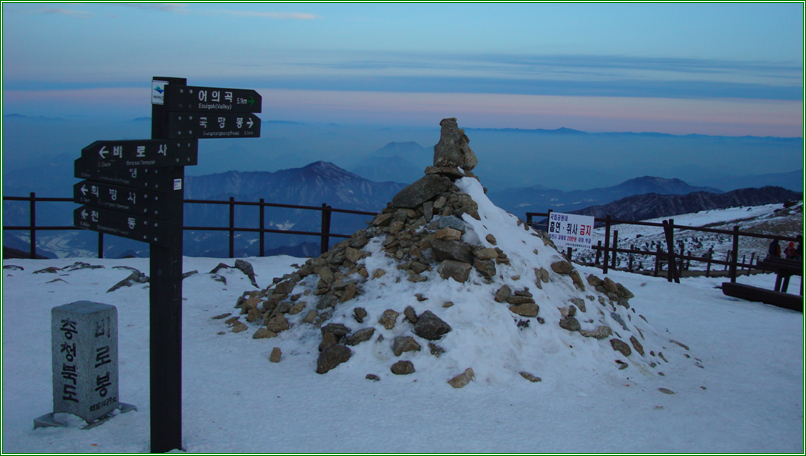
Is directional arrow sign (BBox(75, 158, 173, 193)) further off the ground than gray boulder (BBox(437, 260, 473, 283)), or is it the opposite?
directional arrow sign (BBox(75, 158, 173, 193))

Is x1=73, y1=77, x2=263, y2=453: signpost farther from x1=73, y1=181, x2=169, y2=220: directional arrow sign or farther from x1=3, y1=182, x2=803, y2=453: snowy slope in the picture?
x1=3, y1=182, x2=803, y2=453: snowy slope

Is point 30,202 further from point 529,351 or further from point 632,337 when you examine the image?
point 632,337

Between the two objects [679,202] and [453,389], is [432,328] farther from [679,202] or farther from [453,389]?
[679,202]

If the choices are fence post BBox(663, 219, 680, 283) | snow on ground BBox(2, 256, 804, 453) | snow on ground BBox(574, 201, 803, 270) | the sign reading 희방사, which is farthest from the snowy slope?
snow on ground BBox(574, 201, 803, 270)

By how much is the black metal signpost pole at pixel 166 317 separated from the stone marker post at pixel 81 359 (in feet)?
2.39

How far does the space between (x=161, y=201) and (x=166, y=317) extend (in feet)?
2.58

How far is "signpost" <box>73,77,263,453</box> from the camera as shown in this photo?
12.8 feet

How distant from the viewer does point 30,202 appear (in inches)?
430

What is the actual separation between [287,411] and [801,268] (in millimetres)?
9606

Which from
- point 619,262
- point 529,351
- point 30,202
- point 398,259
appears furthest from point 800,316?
point 619,262

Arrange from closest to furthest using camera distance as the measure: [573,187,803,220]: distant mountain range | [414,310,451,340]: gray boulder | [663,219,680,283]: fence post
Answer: [414,310,451,340]: gray boulder, [663,219,680,283]: fence post, [573,187,803,220]: distant mountain range

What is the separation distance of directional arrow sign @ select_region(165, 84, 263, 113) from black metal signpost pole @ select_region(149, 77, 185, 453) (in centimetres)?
8

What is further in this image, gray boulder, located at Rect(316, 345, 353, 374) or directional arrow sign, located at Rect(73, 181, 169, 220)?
gray boulder, located at Rect(316, 345, 353, 374)

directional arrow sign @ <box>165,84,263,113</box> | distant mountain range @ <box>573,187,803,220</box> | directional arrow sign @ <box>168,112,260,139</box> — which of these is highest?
directional arrow sign @ <box>165,84,263,113</box>
